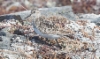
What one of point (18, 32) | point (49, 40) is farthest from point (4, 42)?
point (49, 40)

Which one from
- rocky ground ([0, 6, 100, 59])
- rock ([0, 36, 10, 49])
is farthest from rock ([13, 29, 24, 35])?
rock ([0, 36, 10, 49])

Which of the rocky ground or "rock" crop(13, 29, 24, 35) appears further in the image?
"rock" crop(13, 29, 24, 35)

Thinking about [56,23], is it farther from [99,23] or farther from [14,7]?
[14,7]

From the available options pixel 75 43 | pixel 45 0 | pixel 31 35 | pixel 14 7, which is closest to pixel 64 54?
pixel 75 43

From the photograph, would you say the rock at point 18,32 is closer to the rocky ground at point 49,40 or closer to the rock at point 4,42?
the rocky ground at point 49,40

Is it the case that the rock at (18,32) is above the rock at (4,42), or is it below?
above

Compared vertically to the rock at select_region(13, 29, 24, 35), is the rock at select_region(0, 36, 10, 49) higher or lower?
lower

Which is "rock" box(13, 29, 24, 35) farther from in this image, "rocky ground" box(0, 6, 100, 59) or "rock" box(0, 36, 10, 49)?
"rock" box(0, 36, 10, 49)

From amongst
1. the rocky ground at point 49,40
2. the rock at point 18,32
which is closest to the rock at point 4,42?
the rocky ground at point 49,40

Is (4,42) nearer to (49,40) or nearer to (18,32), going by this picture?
(18,32)
